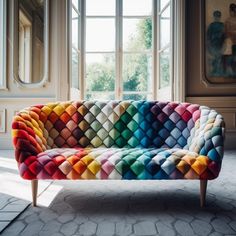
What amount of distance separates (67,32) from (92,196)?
2.49m

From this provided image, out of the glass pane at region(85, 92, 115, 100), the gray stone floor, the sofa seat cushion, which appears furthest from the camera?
the glass pane at region(85, 92, 115, 100)

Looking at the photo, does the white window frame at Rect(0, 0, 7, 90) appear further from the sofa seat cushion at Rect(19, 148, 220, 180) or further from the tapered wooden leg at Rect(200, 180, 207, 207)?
the tapered wooden leg at Rect(200, 180, 207, 207)

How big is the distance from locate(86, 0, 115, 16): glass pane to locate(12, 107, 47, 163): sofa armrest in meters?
2.86

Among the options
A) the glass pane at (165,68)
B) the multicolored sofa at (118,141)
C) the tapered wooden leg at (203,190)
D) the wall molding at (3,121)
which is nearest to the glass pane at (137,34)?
the glass pane at (165,68)

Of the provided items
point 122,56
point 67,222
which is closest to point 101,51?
point 122,56

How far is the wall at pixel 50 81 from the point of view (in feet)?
12.0

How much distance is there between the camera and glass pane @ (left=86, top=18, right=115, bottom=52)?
4230 millimetres

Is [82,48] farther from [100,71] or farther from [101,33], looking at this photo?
[100,71]

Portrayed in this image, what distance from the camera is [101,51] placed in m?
4.32

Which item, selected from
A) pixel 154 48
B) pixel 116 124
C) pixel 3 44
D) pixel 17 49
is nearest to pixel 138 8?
pixel 154 48

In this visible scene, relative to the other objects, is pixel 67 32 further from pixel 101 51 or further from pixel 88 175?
pixel 88 175

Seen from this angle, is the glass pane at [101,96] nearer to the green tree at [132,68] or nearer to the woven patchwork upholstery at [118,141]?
the green tree at [132,68]

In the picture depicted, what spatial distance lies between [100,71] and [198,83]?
4.87 ft

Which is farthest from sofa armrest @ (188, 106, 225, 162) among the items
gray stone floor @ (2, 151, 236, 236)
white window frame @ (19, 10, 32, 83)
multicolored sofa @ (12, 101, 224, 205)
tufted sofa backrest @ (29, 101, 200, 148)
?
white window frame @ (19, 10, 32, 83)
